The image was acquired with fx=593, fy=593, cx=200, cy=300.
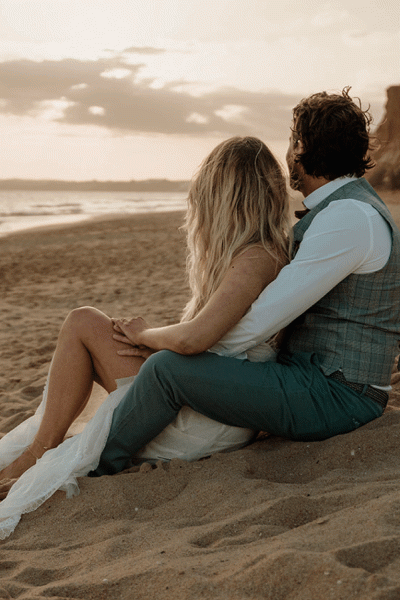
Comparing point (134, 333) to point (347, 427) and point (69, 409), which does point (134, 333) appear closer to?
point (69, 409)

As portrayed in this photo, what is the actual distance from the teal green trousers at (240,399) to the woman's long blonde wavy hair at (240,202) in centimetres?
39

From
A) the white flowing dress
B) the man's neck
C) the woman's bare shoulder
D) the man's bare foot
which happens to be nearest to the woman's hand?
the white flowing dress

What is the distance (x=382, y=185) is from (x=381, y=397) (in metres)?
24.0

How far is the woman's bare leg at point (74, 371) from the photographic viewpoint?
258 centimetres

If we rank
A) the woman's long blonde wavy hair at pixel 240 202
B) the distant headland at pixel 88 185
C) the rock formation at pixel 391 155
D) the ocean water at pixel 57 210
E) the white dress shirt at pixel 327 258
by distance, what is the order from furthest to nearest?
1. the distant headland at pixel 88 185
2. the rock formation at pixel 391 155
3. the ocean water at pixel 57 210
4. the woman's long blonde wavy hair at pixel 240 202
5. the white dress shirt at pixel 327 258

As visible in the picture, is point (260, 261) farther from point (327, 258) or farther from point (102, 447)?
point (102, 447)

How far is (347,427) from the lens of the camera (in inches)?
95.3

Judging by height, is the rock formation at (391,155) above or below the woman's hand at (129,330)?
above

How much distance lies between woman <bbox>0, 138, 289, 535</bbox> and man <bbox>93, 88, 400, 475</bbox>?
0.29ft

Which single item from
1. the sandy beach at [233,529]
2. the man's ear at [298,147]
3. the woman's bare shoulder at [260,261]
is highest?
the man's ear at [298,147]

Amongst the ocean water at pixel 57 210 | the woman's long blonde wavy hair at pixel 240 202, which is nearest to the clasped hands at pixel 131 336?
the woman's long blonde wavy hair at pixel 240 202

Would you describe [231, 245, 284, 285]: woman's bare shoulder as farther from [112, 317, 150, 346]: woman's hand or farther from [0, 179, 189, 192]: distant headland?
[0, 179, 189, 192]: distant headland

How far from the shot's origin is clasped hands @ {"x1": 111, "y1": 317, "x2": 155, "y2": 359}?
2.62 m

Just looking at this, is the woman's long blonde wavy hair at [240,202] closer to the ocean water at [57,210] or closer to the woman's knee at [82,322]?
the woman's knee at [82,322]
